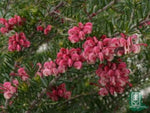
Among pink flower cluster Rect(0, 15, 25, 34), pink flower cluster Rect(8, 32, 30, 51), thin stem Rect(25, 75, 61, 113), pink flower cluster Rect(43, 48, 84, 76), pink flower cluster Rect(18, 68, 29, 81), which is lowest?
thin stem Rect(25, 75, 61, 113)

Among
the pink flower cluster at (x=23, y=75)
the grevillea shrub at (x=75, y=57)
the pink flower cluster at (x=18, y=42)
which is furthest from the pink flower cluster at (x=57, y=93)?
the pink flower cluster at (x=18, y=42)

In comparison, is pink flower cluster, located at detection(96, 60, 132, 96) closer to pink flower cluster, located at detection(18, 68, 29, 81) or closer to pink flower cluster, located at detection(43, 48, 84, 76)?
pink flower cluster, located at detection(43, 48, 84, 76)

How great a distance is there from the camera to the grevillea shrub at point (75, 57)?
81cm

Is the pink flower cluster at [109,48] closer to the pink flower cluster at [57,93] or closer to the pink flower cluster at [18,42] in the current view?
the pink flower cluster at [57,93]

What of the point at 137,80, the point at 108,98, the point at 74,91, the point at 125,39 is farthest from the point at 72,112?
the point at 125,39

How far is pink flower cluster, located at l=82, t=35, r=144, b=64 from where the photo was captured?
0.75 metres

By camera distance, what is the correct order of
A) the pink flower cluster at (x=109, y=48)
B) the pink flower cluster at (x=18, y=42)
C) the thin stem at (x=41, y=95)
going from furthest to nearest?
the pink flower cluster at (x=18, y=42), the thin stem at (x=41, y=95), the pink flower cluster at (x=109, y=48)

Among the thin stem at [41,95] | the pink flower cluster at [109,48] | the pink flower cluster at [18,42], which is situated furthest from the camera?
the pink flower cluster at [18,42]

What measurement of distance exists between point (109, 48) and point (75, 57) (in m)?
0.12

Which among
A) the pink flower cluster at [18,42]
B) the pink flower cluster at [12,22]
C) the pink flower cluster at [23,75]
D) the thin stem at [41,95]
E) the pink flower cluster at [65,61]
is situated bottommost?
the thin stem at [41,95]

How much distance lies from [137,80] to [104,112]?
239 mm

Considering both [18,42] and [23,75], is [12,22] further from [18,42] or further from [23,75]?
[23,75]

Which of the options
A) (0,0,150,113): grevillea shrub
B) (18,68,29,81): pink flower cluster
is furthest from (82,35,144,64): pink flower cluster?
(18,68,29,81): pink flower cluster

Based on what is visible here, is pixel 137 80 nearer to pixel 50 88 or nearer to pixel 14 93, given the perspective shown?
pixel 50 88
